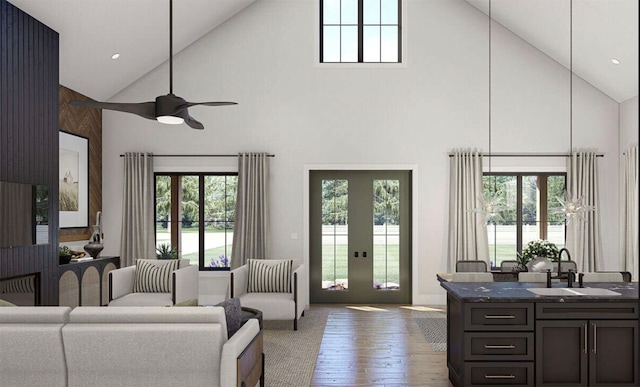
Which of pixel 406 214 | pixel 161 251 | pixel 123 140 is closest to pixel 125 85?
pixel 123 140

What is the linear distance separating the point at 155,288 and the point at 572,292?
16.0ft

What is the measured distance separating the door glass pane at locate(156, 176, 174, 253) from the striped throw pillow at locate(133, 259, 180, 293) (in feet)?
4.76

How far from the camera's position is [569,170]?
8.09 metres

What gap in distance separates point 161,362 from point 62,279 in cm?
335

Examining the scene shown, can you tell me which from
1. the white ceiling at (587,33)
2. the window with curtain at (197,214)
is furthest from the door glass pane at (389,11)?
the window with curtain at (197,214)

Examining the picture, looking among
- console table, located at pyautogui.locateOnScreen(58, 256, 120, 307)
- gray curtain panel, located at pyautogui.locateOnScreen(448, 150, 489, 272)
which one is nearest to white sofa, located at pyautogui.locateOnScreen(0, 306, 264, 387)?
console table, located at pyautogui.locateOnScreen(58, 256, 120, 307)

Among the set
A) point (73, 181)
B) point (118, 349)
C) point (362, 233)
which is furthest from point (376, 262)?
point (118, 349)

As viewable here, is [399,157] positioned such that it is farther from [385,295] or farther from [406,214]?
[385,295]

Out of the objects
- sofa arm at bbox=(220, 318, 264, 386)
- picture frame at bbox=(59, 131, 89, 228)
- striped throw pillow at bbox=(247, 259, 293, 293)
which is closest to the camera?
sofa arm at bbox=(220, 318, 264, 386)

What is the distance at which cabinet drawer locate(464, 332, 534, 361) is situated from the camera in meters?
4.13

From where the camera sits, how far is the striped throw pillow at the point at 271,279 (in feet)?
23.1

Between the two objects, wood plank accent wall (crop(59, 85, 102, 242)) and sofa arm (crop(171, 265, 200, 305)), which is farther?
wood plank accent wall (crop(59, 85, 102, 242))

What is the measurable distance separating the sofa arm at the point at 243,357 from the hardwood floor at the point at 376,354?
0.82 metres

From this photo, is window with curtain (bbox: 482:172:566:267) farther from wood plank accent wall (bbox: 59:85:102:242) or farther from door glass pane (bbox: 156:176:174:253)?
wood plank accent wall (bbox: 59:85:102:242)
